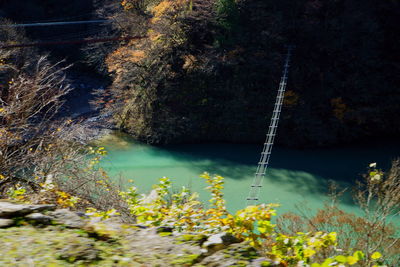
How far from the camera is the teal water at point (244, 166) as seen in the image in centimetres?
1165

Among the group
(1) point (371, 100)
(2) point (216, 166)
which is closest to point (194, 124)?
(2) point (216, 166)

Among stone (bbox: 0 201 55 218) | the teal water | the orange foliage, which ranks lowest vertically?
the teal water

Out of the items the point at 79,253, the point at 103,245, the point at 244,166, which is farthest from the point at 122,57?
the point at 79,253

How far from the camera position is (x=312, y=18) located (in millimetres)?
15164

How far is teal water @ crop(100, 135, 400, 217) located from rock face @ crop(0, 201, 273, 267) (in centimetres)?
867

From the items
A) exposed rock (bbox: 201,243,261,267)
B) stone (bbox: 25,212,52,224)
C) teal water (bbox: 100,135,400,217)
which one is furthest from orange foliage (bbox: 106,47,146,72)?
exposed rock (bbox: 201,243,261,267)

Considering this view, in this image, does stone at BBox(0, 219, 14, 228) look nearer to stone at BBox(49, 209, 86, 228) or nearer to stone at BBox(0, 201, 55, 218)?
stone at BBox(0, 201, 55, 218)

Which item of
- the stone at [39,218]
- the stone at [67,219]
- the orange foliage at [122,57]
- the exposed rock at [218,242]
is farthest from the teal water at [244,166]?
the exposed rock at [218,242]

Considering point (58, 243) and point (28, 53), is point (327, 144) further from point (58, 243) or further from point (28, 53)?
point (58, 243)

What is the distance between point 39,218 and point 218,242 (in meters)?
1.16

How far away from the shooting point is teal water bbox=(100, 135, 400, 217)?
11648 mm

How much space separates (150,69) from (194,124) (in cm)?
276

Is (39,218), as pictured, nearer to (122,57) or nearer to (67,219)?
(67,219)

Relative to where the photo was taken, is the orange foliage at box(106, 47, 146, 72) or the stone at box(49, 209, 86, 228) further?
the orange foliage at box(106, 47, 146, 72)
